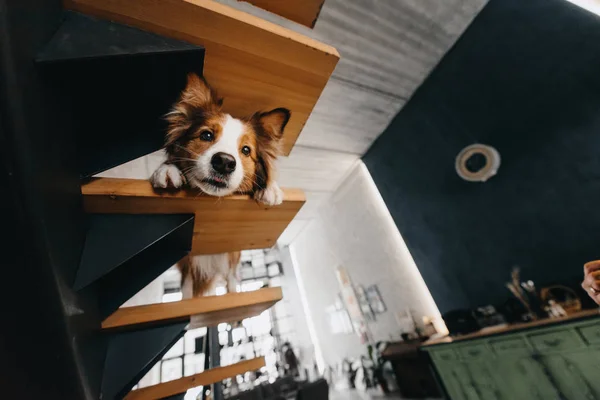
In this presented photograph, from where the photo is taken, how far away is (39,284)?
0.38m

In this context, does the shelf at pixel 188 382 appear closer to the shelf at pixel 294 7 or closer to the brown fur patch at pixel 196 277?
the brown fur patch at pixel 196 277

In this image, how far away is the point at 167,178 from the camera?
2.40 feet

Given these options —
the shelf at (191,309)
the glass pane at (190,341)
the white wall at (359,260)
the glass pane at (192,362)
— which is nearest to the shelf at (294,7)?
the shelf at (191,309)

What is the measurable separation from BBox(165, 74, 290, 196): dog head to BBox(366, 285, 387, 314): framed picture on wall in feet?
14.2

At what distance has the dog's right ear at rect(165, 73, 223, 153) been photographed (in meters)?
0.75

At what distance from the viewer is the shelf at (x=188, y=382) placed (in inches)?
38.0

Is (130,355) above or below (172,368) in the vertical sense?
below

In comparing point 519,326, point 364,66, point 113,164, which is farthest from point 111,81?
point 519,326

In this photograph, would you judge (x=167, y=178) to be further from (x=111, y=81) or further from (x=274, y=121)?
(x=274, y=121)

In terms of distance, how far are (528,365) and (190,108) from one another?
10.1 feet

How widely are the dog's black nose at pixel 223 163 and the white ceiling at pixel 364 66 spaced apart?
6.64 ft

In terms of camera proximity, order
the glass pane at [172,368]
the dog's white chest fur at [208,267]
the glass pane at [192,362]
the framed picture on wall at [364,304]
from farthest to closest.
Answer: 1. the glass pane at [192,362]
2. the glass pane at [172,368]
3. the framed picture on wall at [364,304]
4. the dog's white chest fur at [208,267]

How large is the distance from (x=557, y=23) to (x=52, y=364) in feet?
12.8

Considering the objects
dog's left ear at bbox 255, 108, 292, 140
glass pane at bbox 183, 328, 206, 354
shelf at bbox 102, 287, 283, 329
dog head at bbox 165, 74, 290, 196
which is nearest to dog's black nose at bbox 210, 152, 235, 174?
dog head at bbox 165, 74, 290, 196
